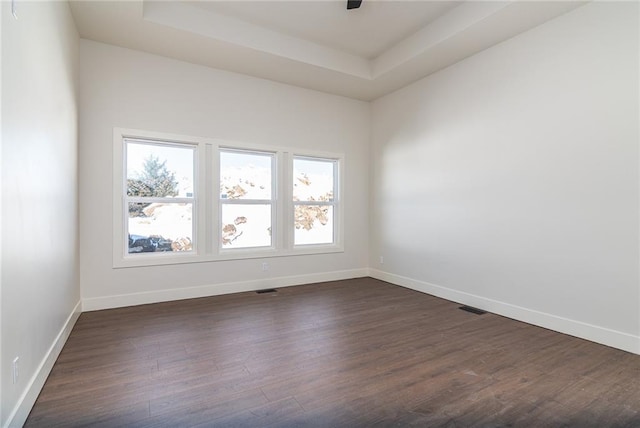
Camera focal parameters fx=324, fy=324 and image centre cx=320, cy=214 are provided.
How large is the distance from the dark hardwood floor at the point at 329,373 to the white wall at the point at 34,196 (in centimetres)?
30

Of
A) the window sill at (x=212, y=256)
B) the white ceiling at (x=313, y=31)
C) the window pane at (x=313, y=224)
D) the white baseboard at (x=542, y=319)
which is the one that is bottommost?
the white baseboard at (x=542, y=319)

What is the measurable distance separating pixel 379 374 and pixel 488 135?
2.92 meters

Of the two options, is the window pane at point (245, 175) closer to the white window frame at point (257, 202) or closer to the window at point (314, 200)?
the white window frame at point (257, 202)

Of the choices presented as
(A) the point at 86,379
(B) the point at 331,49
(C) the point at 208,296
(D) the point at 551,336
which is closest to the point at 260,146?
(B) the point at 331,49

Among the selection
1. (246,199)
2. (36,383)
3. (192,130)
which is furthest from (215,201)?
(36,383)

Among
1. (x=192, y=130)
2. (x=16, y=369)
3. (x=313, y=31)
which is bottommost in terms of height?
(x=16, y=369)

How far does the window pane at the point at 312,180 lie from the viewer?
502 cm

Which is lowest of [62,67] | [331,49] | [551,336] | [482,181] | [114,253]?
[551,336]

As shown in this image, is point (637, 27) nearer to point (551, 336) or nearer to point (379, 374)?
point (551, 336)

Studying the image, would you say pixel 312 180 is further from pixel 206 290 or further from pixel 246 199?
pixel 206 290

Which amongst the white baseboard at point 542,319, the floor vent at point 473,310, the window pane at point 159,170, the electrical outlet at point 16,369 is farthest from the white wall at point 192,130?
the electrical outlet at point 16,369

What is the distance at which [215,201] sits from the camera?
169 inches

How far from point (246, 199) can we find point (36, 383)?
3.00 metres

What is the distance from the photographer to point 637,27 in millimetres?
2596
